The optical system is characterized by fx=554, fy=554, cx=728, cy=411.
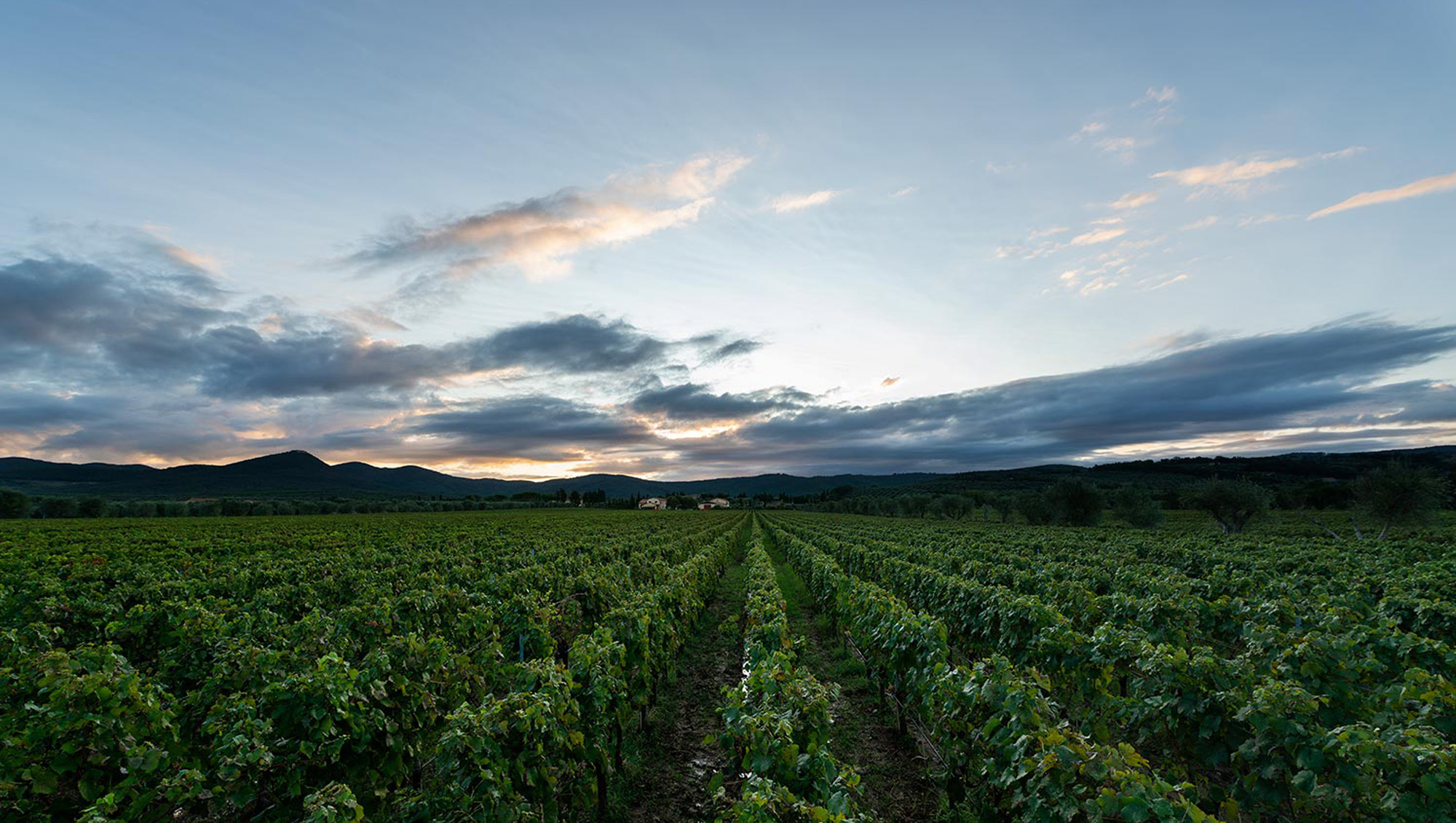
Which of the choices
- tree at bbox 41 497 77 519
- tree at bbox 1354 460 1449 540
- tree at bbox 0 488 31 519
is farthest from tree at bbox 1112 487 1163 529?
tree at bbox 0 488 31 519

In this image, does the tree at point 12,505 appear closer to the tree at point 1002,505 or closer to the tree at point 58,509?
the tree at point 58,509

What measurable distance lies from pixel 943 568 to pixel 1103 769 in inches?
696

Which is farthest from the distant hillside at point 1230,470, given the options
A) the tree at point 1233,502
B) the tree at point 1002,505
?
the tree at point 1233,502

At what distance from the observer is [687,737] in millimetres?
10188

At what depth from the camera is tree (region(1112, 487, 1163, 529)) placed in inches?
2522

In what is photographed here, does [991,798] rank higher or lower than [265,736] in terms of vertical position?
lower

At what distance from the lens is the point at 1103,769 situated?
442cm

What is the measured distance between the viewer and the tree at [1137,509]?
2522 inches

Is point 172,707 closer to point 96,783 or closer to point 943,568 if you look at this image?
point 96,783

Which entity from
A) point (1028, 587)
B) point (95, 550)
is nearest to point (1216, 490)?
point (1028, 587)

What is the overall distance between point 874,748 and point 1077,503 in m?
74.0

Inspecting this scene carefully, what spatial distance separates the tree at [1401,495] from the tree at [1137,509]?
63.4 feet

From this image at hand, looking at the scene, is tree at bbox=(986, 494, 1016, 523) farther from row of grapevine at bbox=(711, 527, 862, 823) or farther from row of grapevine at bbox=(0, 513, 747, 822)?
row of grapevine at bbox=(711, 527, 862, 823)

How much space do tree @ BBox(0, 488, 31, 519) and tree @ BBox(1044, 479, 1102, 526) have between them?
15686cm
